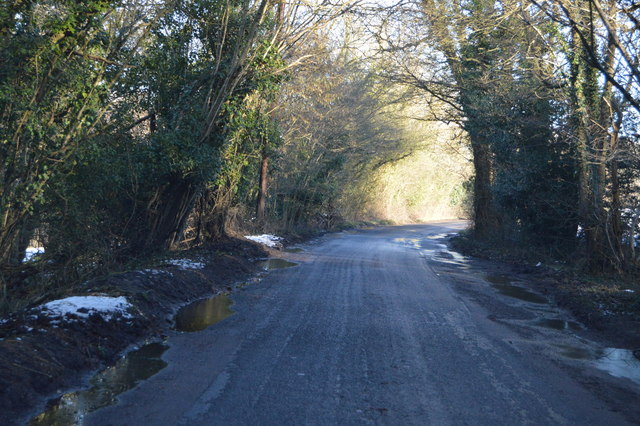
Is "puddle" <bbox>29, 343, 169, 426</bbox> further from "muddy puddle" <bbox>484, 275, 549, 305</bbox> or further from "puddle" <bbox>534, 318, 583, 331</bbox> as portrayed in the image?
"muddy puddle" <bbox>484, 275, 549, 305</bbox>

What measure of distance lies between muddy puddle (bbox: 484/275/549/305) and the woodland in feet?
7.27

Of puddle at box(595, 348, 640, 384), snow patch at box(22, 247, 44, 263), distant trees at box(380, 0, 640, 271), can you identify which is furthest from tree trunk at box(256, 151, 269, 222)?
puddle at box(595, 348, 640, 384)

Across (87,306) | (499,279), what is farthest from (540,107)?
(87,306)

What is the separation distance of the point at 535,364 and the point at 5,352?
560 cm

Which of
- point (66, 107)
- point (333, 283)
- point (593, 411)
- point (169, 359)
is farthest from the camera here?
point (333, 283)

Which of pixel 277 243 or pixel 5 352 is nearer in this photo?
pixel 5 352

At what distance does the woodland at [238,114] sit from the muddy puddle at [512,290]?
221 cm

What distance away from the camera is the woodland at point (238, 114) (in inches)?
369

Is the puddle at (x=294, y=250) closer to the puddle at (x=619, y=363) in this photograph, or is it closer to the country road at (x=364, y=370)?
the country road at (x=364, y=370)

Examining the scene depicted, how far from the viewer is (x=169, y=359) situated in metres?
6.79

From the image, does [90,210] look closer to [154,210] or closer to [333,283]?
[154,210]

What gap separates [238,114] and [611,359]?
34.2 feet

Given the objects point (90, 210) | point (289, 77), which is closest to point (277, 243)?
point (289, 77)

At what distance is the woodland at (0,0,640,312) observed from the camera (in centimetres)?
938
